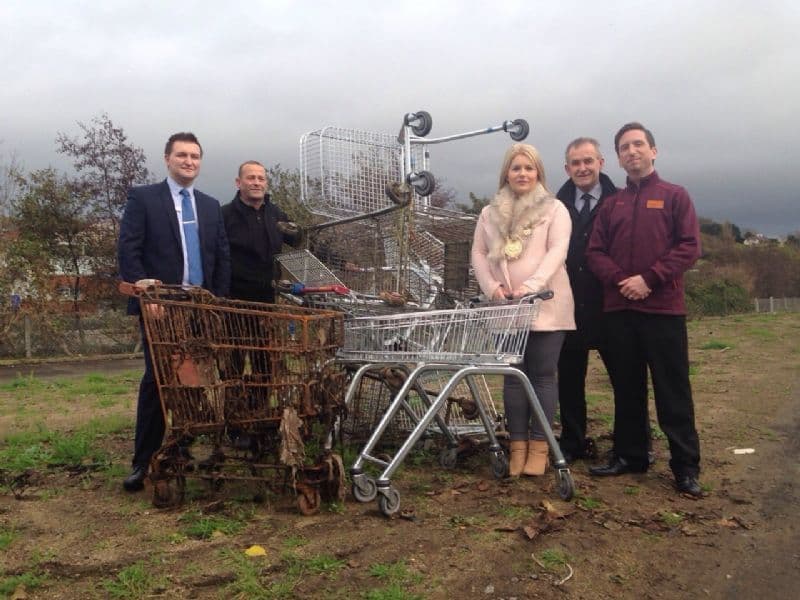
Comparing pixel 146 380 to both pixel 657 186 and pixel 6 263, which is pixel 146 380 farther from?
pixel 6 263

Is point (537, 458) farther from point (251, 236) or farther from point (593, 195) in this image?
point (251, 236)

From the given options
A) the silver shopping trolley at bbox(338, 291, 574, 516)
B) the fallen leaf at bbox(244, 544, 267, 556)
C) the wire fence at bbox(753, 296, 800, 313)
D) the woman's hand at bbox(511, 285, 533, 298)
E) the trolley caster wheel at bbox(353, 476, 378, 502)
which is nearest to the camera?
the fallen leaf at bbox(244, 544, 267, 556)

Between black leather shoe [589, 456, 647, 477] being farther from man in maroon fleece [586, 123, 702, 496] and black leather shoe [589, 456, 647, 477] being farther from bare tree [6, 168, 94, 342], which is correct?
bare tree [6, 168, 94, 342]

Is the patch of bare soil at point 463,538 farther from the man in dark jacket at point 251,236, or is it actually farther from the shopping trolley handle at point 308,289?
the man in dark jacket at point 251,236

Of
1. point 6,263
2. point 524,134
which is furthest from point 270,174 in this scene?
point 524,134

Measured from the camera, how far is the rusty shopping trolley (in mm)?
3574

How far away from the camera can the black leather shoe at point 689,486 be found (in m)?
4.18

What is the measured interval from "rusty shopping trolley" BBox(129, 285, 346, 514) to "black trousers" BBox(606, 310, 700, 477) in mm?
1832

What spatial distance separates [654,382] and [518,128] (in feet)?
11.5

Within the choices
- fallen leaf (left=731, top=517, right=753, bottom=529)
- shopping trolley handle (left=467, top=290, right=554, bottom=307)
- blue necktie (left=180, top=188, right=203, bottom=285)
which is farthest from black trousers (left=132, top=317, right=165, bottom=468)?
fallen leaf (left=731, top=517, right=753, bottom=529)

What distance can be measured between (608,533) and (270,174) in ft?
53.1

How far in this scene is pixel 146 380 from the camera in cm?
419

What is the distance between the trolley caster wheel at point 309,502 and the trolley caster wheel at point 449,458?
1289 millimetres

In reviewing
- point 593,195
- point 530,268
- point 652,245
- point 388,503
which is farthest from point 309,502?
point 593,195
